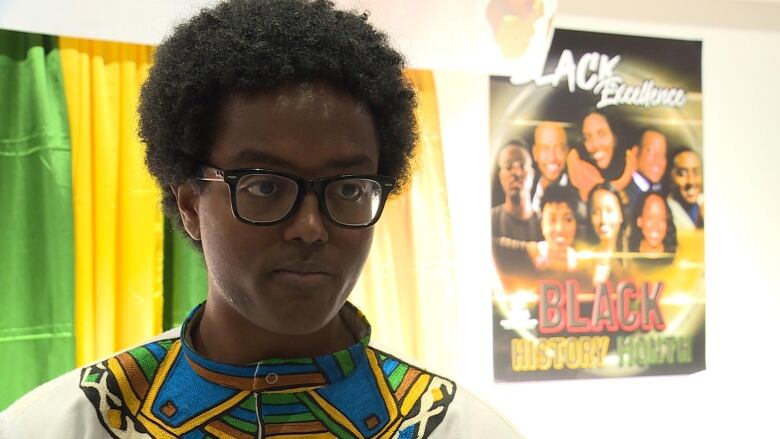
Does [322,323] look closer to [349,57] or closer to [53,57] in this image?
[349,57]

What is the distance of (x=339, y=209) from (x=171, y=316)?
1162mm

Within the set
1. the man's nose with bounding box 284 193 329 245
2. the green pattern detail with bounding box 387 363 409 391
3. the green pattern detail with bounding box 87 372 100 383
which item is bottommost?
the green pattern detail with bounding box 387 363 409 391

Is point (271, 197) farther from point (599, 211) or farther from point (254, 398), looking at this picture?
point (599, 211)

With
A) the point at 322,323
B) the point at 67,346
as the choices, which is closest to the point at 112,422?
the point at 322,323

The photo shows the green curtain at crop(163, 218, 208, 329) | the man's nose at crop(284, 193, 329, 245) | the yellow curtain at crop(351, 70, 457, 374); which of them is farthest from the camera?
the yellow curtain at crop(351, 70, 457, 374)

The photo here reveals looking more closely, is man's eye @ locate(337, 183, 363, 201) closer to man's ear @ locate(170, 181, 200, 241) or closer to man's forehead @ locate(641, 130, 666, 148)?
man's ear @ locate(170, 181, 200, 241)

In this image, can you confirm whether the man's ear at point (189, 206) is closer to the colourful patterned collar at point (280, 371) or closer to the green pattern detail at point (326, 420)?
the colourful patterned collar at point (280, 371)

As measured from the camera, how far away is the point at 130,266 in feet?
5.63

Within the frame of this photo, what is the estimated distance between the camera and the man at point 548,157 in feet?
6.86

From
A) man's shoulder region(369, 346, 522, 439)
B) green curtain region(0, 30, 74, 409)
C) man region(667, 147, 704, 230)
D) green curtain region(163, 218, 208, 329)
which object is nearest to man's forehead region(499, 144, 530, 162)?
man region(667, 147, 704, 230)

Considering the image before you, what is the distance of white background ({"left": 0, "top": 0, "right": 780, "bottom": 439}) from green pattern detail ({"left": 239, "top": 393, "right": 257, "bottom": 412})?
122 centimetres

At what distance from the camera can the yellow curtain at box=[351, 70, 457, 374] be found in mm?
1929

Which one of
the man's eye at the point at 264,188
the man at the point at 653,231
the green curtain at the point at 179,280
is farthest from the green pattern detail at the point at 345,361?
the man at the point at 653,231

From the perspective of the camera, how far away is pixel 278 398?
0.79 meters
